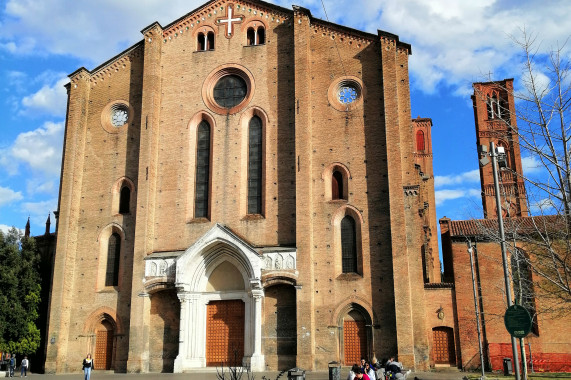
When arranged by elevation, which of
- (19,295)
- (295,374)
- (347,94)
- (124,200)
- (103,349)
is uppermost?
(347,94)

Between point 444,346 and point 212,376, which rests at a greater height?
point 444,346

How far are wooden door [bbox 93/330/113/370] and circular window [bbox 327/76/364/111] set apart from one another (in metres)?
15.0

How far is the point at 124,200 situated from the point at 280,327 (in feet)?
33.6

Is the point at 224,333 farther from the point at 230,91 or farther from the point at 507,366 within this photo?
the point at 507,366

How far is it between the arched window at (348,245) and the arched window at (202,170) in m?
6.56

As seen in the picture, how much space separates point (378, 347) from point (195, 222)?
9.91m

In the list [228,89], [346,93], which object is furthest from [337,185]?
[228,89]

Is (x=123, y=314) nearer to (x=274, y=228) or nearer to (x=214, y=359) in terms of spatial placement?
(x=214, y=359)

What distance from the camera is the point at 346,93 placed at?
1045 inches

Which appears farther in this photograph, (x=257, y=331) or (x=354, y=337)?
(x=257, y=331)

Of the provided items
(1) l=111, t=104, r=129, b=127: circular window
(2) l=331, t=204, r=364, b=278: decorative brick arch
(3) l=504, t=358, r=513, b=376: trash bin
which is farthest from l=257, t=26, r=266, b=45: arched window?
(3) l=504, t=358, r=513, b=376: trash bin

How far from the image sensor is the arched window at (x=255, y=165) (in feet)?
85.6

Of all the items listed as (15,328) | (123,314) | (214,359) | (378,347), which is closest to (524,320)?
(378,347)

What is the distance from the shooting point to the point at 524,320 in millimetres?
11609
